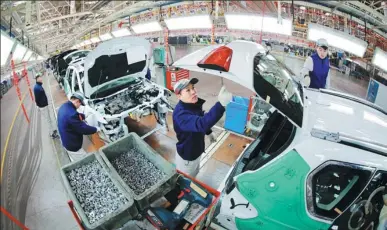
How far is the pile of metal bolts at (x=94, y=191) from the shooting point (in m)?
2.36

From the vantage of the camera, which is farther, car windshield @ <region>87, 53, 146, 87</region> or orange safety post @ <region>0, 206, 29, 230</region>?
car windshield @ <region>87, 53, 146, 87</region>

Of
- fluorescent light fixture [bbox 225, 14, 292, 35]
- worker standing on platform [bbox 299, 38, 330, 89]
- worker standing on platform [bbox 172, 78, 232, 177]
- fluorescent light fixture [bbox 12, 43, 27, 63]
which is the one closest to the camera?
worker standing on platform [bbox 172, 78, 232, 177]

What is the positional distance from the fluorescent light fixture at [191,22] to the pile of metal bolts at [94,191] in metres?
5.20

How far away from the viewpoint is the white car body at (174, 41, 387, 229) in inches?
74.2

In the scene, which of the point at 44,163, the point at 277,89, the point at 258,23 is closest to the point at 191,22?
the point at 258,23

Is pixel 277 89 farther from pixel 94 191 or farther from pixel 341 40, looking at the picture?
pixel 341 40

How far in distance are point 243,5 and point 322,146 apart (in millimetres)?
8650

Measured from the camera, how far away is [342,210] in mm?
1952

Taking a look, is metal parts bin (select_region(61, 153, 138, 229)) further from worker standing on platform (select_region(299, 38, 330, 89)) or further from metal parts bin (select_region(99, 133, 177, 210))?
worker standing on platform (select_region(299, 38, 330, 89))

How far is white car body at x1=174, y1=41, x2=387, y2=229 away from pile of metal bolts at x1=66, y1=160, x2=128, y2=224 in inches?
45.4

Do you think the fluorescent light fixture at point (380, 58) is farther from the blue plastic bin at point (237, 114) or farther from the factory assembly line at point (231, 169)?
the blue plastic bin at point (237, 114)

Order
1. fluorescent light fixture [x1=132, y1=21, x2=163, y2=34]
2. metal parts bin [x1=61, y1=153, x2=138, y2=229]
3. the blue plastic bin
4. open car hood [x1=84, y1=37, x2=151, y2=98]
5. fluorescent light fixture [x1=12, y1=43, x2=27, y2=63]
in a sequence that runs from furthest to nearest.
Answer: fluorescent light fixture [x1=132, y1=21, x2=163, y2=34], fluorescent light fixture [x1=12, y1=43, x2=27, y2=63], the blue plastic bin, open car hood [x1=84, y1=37, x2=151, y2=98], metal parts bin [x1=61, y1=153, x2=138, y2=229]

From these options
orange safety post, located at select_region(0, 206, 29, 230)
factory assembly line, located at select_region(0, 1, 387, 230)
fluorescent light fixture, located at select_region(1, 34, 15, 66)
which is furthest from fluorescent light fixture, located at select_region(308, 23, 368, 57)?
orange safety post, located at select_region(0, 206, 29, 230)

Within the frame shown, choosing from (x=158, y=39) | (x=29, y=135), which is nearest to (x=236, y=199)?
(x=29, y=135)
